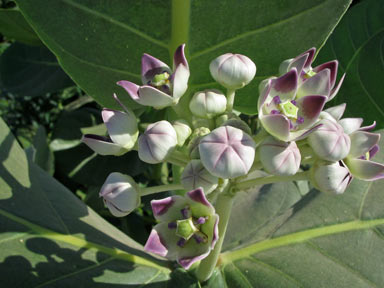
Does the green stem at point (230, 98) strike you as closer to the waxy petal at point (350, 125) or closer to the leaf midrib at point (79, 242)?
the waxy petal at point (350, 125)

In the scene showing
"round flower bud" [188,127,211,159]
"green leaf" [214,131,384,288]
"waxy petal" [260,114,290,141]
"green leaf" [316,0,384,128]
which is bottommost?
"green leaf" [214,131,384,288]

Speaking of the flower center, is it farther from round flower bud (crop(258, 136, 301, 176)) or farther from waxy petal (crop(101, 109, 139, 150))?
round flower bud (crop(258, 136, 301, 176))

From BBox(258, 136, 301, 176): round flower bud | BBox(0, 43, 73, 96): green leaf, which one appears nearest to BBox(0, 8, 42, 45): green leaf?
BBox(0, 43, 73, 96): green leaf

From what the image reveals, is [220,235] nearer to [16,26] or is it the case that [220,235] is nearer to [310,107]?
Answer: [310,107]

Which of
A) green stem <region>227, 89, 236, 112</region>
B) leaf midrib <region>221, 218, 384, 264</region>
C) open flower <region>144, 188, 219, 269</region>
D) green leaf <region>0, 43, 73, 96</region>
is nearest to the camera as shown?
open flower <region>144, 188, 219, 269</region>

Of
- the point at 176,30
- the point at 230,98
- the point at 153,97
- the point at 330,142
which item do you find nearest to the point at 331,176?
the point at 330,142

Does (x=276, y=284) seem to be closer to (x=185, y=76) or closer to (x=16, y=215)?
(x=185, y=76)

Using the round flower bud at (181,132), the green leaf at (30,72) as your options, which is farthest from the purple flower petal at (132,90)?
the green leaf at (30,72)

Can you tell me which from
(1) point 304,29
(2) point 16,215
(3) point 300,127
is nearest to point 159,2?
(1) point 304,29

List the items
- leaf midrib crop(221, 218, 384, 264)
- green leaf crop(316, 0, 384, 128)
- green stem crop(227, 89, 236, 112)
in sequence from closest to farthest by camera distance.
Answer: green stem crop(227, 89, 236, 112) < leaf midrib crop(221, 218, 384, 264) < green leaf crop(316, 0, 384, 128)
